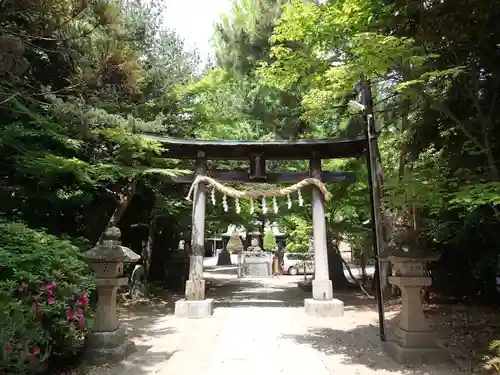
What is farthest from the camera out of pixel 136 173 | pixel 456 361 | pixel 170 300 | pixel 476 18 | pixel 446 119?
pixel 170 300

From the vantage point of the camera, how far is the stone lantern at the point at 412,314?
19.7 feet

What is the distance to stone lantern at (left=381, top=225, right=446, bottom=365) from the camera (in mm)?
5996

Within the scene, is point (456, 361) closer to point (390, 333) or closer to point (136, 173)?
point (390, 333)

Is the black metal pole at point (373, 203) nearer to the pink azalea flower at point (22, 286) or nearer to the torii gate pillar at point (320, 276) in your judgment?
the torii gate pillar at point (320, 276)

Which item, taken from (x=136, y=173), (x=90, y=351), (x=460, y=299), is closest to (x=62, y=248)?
(x=90, y=351)

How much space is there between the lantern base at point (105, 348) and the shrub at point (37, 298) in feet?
0.86

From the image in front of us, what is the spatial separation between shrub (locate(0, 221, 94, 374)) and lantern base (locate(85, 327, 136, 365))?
0.26m

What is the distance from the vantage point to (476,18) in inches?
220

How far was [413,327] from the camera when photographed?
20.3ft

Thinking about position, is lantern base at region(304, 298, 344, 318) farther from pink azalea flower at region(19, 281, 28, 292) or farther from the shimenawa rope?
pink azalea flower at region(19, 281, 28, 292)

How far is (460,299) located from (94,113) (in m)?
10.8

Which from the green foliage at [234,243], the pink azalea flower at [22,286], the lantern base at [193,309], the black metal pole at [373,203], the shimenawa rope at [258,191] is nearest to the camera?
the pink azalea flower at [22,286]

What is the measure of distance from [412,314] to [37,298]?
5566mm

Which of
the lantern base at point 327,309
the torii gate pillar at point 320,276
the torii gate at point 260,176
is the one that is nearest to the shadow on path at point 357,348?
the lantern base at point 327,309
